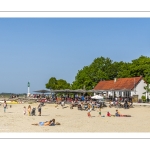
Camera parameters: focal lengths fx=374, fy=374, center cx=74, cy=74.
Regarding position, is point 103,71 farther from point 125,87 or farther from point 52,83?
point 52,83

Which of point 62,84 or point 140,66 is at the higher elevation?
point 140,66

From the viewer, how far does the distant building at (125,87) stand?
208 feet

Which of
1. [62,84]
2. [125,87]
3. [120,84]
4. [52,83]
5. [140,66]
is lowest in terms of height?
[125,87]

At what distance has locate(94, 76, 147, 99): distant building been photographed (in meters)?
63.4

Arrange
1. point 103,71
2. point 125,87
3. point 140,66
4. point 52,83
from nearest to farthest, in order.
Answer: point 125,87 → point 140,66 → point 103,71 → point 52,83

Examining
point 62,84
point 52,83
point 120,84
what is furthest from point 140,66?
point 52,83

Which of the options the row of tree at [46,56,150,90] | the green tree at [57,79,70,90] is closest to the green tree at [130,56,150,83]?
the row of tree at [46,56,150,90]

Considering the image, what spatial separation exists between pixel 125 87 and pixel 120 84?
313cm

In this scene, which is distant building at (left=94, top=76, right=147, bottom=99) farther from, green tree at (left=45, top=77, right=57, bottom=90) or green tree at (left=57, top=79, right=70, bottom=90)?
green tree at (left=45, top=77, right=57, bottom=90)

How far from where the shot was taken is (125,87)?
213 feet
